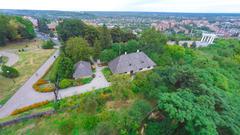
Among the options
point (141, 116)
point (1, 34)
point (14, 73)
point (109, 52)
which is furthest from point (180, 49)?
→ point (1, 34)

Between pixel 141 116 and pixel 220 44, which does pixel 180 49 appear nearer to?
pixel 220 44

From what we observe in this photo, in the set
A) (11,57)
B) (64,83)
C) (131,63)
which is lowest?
(11,57)

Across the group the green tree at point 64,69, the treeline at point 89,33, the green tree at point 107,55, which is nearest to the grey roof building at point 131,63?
the green tree at point 107,55

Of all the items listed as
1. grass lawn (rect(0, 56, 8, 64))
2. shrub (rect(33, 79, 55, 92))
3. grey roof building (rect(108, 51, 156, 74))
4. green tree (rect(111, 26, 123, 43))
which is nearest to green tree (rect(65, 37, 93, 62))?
grey roof building (rect(108, 51, 156, 74))

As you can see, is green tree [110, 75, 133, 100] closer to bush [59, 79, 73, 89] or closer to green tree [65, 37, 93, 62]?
bush [59, 79, 73, 89]

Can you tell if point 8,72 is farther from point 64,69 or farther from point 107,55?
point 107,55

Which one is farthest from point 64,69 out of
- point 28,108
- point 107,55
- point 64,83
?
point 107,55

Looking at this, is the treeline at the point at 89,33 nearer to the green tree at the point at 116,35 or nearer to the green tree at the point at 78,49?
the green tree at the point at 116,35
